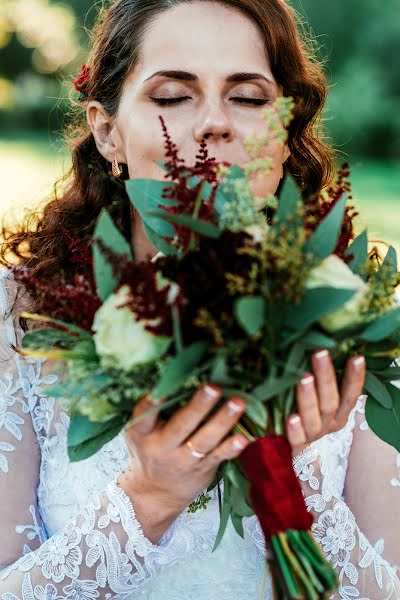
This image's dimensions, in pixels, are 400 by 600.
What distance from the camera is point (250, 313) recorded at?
1017mm

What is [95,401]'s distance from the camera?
113cm

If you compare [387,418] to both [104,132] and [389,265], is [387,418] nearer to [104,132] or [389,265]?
[389,265]

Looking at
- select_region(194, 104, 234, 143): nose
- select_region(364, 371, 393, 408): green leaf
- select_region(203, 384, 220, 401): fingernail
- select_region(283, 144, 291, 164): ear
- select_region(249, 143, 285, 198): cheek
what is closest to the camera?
select_region(203, 384, 220, 401): fingernail

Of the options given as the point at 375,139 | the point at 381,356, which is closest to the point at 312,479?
the point at 381,356

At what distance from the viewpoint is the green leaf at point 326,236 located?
3.77 ft

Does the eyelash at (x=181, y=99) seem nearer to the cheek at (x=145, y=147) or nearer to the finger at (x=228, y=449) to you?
the cheek at (x=145, y=147)

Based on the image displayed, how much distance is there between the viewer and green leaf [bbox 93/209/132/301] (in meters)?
1.17

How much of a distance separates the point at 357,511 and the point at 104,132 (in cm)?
120

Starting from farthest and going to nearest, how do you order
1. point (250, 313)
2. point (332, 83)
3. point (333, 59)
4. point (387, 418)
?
point (333, 59)
point (332, 83)
point (387, 418)
point (250, 313)

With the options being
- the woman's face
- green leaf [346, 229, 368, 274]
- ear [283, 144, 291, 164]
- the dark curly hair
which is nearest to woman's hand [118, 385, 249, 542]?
green leaf [346, 229, 368, 274]

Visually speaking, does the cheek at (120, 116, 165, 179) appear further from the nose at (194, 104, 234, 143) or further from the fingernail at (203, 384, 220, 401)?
the fingernail at (203, 384, 220, 401)

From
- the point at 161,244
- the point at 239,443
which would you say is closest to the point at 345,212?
the point at 161,244

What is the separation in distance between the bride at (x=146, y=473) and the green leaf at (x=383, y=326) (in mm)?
478

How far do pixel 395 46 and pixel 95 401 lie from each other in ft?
26.8
